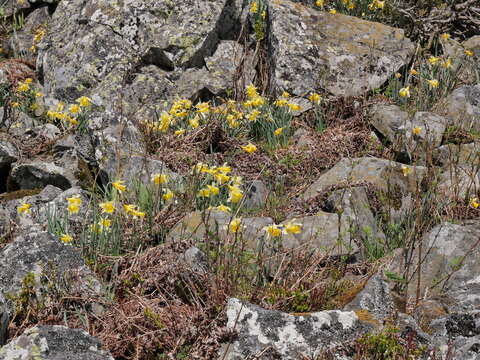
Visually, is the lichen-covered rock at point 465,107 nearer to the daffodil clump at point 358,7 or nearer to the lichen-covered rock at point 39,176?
the daffodil clump at point 358,7

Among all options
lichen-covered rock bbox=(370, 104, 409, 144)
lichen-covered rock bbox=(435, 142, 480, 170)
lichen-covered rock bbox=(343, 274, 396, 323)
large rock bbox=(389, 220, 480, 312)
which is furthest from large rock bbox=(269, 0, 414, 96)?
lichen-covered rock bbox=(343, 274, 396, 323)

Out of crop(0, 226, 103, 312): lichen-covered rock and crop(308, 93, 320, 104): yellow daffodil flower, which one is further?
crop(308, 93, 320, 104): yellow daffodil flower

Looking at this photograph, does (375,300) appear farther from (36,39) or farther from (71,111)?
(36,39)

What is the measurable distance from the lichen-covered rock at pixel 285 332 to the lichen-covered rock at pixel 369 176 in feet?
6.79

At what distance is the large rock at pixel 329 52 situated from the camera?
6668 mm

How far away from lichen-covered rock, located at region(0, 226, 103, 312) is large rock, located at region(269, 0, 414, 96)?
375 centimetres

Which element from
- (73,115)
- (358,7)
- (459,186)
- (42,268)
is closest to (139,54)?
(73,115)

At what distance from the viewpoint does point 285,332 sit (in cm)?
277

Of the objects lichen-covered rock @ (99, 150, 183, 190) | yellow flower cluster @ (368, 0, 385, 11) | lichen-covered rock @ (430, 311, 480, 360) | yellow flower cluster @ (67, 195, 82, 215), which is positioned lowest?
lichen-covered rock @ (99, 150, 183, 190)

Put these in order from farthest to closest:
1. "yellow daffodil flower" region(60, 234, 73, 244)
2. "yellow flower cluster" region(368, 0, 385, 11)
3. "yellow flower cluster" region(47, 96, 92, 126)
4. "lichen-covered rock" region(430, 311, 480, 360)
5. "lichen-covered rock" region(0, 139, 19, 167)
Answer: "yellow flower cluster" region(368, 0, 385, 11) → "yellow flower cluster" region(47, 96, 92, 126) → "lichen-covered rock" region(0, 139, 19, 167) → "yellow daffodil flower" region(60, 234, 73, 244) → "lichen-covered rock" region(430, 311, 480, 360)

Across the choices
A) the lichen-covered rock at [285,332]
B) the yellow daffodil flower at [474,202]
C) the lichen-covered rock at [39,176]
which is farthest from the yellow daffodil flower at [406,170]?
the lichen-covered rock at [39,176]

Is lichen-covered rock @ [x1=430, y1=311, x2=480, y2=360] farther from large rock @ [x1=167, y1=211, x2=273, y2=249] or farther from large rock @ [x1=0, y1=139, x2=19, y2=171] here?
large rock @ [x1=0, y1=139, x2=19, y2=171]

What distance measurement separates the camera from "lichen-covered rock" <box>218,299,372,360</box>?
8.87ft

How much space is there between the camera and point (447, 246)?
3861mm
